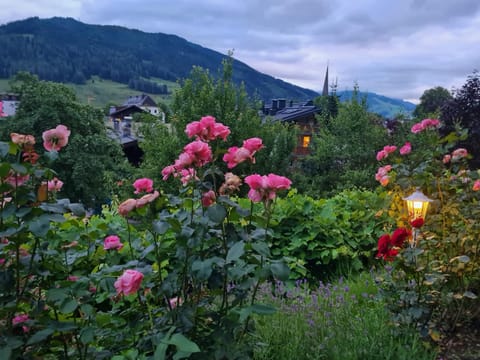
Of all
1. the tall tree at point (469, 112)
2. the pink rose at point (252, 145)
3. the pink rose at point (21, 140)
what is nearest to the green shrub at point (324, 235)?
the pink rose at point (252, 145)

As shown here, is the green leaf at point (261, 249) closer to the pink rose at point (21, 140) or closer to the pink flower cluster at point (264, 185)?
the pink flower cluster at point (264, 185)

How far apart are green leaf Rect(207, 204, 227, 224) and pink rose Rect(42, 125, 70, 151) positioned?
0.59 metres

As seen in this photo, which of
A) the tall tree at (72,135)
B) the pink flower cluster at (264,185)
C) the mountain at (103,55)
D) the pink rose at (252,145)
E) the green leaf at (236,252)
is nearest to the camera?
the green leaf at (236,252)

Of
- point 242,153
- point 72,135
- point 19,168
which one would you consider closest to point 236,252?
point 242,153

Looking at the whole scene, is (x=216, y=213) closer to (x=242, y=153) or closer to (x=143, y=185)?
(x=242, y=153)

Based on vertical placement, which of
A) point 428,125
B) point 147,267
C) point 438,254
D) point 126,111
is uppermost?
point 126,111

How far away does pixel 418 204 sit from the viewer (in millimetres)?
2219

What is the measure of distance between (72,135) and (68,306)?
1825cm

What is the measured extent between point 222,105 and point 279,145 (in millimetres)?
2062

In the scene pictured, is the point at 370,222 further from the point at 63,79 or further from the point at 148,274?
the point at 63,79

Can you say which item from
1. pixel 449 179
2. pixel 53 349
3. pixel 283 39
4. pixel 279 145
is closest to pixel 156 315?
pixel 53 349

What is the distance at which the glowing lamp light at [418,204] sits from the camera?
2.21 m

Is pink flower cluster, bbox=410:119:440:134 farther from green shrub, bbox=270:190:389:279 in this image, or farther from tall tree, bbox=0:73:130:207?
tall tree, bbox=0:73:130:207

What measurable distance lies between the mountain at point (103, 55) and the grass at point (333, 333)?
206 feet
